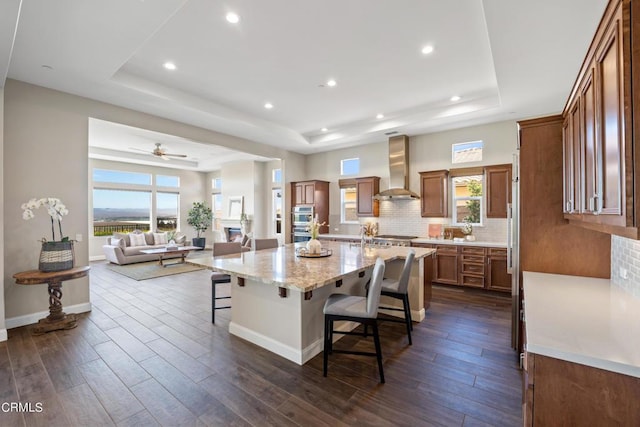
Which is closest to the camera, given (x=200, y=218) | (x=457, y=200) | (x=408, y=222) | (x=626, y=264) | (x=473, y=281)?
(x=626, y=264)

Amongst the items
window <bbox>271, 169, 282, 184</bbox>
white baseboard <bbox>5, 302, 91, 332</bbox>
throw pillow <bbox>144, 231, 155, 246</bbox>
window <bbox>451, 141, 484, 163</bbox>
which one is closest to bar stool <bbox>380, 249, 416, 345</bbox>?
window <bbox>451, 141, 484, 163</bbox>

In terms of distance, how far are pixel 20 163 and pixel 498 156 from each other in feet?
24.8

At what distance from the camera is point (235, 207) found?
34.3 feet

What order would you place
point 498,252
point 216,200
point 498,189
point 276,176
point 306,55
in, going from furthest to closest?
point 216,200, point 276,176, point 498,189, point 498,252, point 306,55

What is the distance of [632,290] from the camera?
1.88 meters

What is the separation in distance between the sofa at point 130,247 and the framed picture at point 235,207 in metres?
1.96

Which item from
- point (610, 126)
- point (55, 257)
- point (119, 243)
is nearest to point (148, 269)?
point (119, 243)

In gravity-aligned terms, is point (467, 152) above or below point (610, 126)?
above

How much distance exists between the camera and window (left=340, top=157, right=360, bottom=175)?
7473mm

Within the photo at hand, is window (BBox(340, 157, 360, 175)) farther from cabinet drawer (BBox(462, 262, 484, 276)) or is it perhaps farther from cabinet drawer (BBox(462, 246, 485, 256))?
cabinet drawer (BBox(462, 262, 484, 276))

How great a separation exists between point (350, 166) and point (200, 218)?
21.9 feet

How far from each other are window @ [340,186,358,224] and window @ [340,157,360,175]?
17.5 inches

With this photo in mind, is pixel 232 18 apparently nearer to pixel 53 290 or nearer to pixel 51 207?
pixel 51 207

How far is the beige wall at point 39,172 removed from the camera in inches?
142
